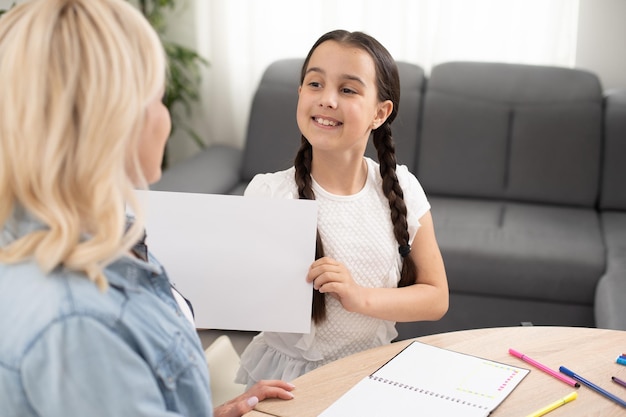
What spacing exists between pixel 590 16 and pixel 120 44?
3025 mm

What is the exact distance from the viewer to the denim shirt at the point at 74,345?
72 centimetres

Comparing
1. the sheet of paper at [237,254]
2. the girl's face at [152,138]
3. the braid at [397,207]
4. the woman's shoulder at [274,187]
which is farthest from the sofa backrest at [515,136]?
the girl's face at [152,138]

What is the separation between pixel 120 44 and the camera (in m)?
0.75

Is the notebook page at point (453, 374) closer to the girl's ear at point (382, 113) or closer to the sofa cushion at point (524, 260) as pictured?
the girl's ear at point (382, 113)

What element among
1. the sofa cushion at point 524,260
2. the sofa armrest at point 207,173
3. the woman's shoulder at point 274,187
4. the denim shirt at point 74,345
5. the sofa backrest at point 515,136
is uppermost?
the denim shirt at point 74,345

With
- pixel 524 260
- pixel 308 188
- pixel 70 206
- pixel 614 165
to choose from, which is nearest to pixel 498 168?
pixel 614 165

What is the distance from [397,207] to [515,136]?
1.71 m

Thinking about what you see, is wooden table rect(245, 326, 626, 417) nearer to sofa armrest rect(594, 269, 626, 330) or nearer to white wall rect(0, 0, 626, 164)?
sofa armrest rect(594, 269, 626, 330)

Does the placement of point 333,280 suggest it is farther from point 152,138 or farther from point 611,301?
point 611,301

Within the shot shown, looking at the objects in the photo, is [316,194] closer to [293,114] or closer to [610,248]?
[610,248]

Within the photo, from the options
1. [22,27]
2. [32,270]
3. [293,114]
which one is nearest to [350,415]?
[32,270]

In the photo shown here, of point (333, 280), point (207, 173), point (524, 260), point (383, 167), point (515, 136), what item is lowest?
point (524, 260)

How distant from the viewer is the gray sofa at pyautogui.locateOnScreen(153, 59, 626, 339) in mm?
2658

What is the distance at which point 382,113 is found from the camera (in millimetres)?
1604
